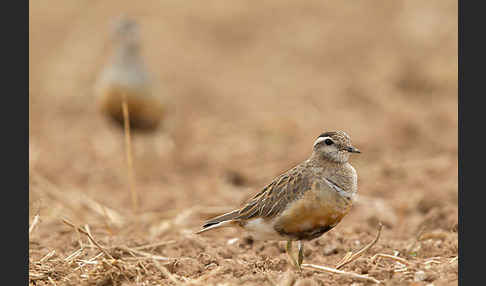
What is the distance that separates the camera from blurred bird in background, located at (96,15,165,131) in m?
9.45

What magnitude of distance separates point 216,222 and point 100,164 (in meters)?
5.16

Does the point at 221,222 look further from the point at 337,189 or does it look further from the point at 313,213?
the point at 337,189

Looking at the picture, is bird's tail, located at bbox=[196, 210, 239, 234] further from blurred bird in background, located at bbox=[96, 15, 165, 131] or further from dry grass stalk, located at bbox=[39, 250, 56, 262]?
blurred bird in background, located at bbox=[96, 15, 165, 131]

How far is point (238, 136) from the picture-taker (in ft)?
35.6

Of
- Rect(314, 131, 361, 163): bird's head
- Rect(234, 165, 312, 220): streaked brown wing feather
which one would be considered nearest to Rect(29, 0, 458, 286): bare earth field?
Rect(234, 165, 312, 220): streaked brown wing feather

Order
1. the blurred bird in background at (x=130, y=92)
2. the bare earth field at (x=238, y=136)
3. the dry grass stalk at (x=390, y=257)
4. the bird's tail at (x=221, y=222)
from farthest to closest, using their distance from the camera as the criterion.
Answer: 1. the blurred bird in background at (x=130, y=92)
2. the bare earth field at (x=238, y=136)
3. the bird's tail at (x=221, y=222)
4. the dry grass stalk at (x=390, y=257)

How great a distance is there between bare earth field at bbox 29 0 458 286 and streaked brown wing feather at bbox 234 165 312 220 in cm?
40

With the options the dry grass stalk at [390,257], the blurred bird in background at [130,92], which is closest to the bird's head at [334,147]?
the dry grass stalk at [390,257]

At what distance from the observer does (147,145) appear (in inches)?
408

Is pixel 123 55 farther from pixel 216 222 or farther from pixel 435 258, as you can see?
pixel 435 258

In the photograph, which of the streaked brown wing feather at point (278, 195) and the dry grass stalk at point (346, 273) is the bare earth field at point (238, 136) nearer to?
the dry grass stalk at point (346, 273)

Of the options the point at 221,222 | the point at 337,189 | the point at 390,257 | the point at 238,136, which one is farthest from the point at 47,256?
the point at 238,136

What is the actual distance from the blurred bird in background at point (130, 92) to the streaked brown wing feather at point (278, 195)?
4488 millimetres

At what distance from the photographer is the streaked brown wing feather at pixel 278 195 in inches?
192
